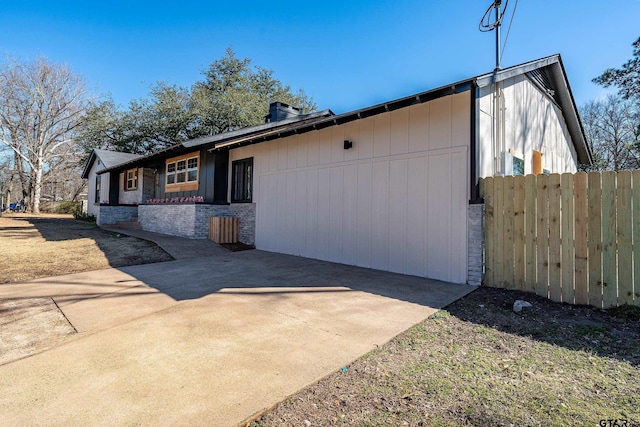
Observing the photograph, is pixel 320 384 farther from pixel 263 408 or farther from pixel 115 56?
pixel 115 56

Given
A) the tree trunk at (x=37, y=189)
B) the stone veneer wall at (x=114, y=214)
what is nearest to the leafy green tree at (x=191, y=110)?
the tree trunk at (x=37, y=189)

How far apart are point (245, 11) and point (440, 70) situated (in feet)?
29.6

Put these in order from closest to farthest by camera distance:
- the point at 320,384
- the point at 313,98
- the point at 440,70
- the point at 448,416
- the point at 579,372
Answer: the point at 448,416
the point at 320,384
the point at 579,372
the point at 440,70
the point at 313,98

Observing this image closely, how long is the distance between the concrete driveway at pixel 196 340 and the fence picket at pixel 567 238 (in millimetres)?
1231

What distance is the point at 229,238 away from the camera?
10.1 m

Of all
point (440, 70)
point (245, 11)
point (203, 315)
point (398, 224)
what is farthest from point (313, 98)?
point (203, 315)

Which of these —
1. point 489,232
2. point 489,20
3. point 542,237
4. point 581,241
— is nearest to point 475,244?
point 489,232

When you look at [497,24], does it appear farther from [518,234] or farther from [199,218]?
[199,218]

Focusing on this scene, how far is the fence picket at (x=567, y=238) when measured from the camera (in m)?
4.23

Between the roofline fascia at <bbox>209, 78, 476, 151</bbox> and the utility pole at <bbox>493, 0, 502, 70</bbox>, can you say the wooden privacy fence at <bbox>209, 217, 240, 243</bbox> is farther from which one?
the utility pole at <bbox>493, 0, 502, 70</bbox>

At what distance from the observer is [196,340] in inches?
117

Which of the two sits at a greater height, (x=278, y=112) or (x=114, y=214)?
(x=278, y=112)

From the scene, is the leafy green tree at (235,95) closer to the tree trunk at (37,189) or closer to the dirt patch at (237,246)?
the tree trunk at (37,189)

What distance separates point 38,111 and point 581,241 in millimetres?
34626
